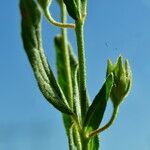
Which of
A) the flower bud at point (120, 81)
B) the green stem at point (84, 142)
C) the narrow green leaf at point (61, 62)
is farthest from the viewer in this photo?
the narrow green leaf at point (61, 62)

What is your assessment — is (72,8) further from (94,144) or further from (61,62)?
(94,144)

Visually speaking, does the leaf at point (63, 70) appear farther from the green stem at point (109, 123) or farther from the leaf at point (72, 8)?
the leaf at point (72, 8)

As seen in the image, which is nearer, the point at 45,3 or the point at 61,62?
the point at 45,3

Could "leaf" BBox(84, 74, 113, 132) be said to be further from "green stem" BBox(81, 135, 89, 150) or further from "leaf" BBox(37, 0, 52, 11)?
"leaf" BBox(37, 0, 52, 11)

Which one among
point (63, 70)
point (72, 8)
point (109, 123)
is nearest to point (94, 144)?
point (109, 123)

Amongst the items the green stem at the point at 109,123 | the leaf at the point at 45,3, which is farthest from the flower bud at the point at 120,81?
the leaf at the point at 45,3

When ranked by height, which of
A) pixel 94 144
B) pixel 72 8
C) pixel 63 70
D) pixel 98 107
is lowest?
pixel 94 144

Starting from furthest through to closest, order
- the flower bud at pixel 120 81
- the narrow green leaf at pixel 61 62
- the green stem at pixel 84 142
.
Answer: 1. the narrow green leaf at pixel 61 62
2. the flower bud at pixel 120 81
3. the green stem at pixel 84 142
